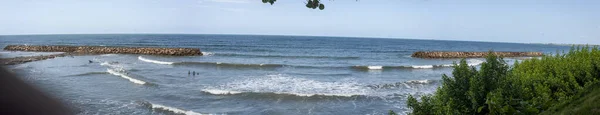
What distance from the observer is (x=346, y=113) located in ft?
59.3

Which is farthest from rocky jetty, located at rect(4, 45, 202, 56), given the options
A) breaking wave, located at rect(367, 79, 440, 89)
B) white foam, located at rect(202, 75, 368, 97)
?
breaking wave, located at rect(367, 79, 440, 89)

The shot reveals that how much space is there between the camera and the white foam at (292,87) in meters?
22.9

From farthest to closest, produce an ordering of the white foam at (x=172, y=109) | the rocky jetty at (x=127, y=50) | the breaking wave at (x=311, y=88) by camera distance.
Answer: the rocky jetty at (x=127, y=50) < the breaking wave at (x=311, y=88) < the white foam at (x=172, y=109)

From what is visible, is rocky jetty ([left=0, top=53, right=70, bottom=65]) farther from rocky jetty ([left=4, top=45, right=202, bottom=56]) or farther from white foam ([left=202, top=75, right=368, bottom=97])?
rocky jetty ([left=4, top=45, right=202, bottom=56])

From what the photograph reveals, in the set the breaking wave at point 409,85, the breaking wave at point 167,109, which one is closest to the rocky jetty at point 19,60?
the breaking wave at point 167,109

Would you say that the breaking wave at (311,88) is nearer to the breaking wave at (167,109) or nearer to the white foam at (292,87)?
the white foam at (292,87)

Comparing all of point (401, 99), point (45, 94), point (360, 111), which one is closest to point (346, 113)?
point (360, 111)

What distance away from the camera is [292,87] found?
25328 mm

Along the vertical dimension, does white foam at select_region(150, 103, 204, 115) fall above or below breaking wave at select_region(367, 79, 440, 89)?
below

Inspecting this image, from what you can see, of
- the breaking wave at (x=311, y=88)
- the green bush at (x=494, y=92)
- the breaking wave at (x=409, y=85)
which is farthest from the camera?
the breaking wave at (x=409, y=85)

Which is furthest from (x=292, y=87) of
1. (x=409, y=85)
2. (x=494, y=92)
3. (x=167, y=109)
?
(x=494, y=92)

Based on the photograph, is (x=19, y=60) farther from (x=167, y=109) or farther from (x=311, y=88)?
(x=311, y=88)

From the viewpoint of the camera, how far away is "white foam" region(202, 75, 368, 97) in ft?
75.1

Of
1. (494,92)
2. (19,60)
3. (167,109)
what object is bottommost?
(167,109)
